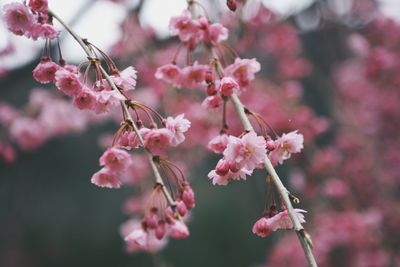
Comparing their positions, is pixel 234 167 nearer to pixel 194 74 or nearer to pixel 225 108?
pixel 225 108

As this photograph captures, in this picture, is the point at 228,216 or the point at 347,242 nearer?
the point at 347,242

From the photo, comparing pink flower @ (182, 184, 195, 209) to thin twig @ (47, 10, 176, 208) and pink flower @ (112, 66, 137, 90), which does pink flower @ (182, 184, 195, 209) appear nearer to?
thin twig @ (47, 10, 176, 208)

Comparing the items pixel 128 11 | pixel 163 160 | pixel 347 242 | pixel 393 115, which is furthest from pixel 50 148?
pixel 163 160

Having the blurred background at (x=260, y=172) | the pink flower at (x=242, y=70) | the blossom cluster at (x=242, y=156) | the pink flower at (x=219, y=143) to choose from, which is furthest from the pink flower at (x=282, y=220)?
the blurred background at (x=260, y=172)

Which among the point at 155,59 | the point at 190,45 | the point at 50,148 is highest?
the point at 50,148

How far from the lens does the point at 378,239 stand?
153 inches

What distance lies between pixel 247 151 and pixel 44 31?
2.01ft

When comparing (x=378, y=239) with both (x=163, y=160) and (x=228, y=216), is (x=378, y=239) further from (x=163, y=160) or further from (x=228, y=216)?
(x=163, y=160)

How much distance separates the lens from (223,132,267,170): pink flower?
1.12m

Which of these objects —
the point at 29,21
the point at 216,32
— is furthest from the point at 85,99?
the point at 216,32

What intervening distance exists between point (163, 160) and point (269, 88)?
114 inches

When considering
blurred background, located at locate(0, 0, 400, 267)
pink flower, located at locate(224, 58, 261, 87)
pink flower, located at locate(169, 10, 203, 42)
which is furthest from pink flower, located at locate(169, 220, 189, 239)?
blurred background, located at locate(0, 0, 400, 267)

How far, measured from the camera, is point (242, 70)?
1454 mm

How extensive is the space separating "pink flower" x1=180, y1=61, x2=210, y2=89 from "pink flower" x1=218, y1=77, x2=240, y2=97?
0.22 meters
